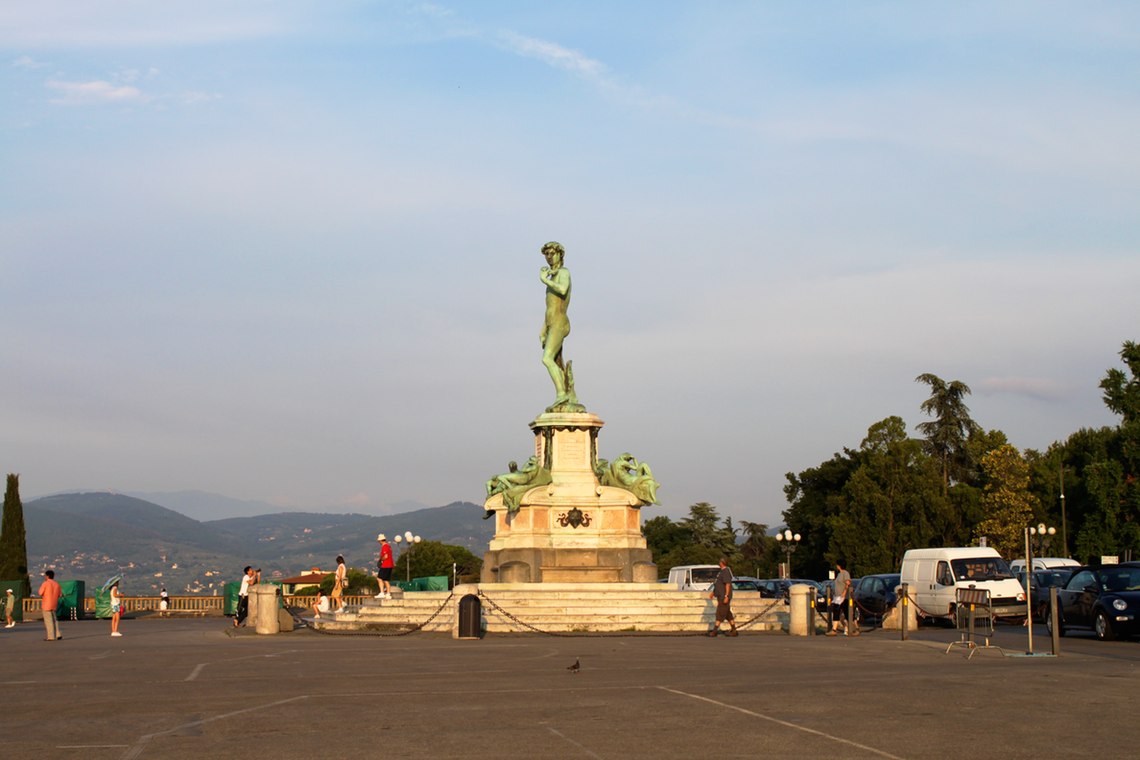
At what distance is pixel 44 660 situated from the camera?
70.8ft

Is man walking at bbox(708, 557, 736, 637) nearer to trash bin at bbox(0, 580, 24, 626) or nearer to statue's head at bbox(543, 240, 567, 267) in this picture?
statue's head at bbox(543, 240, 567, 267)

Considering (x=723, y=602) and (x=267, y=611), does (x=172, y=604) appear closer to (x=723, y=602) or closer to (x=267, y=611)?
(x=267, y=611)

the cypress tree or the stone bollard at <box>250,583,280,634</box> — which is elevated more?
the cypress tree

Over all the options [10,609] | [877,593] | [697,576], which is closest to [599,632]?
[877,593]

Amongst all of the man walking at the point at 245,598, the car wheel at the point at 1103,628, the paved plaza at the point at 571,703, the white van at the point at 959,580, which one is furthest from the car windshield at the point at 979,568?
the man walking at the point at 245,598

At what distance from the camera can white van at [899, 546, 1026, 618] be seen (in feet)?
102

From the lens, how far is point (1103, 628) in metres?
26.1

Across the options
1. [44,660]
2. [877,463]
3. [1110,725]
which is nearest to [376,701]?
[1110,725]

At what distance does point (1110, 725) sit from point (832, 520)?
A: 196 feet

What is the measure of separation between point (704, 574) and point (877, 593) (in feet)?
18.6

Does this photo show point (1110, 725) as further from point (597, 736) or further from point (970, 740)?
point (597, 736)

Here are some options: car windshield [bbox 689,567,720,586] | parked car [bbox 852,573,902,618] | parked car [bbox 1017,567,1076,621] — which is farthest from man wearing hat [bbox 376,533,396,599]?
parked car [bbox 1017,567,1076,621]

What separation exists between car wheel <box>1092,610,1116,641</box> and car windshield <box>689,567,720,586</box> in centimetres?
1535

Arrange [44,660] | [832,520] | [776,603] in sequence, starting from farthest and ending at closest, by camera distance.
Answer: [832,520]
[776,603]
[44,660]
